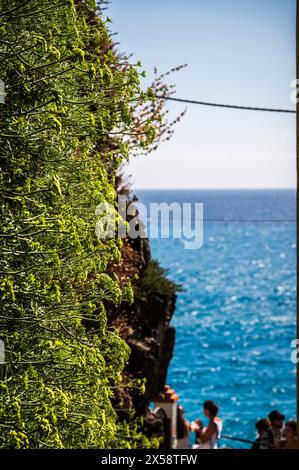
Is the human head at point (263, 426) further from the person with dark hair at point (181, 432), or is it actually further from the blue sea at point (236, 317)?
the blue sea at point (236, 317)

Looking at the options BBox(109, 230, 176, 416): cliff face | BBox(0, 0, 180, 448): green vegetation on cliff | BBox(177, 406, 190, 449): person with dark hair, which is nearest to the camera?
BBox(0, 0, 180, 448): green vegetation on cliff

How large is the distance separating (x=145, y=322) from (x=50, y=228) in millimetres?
3183

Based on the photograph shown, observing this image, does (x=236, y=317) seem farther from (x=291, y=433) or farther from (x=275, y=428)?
(x=291, y=433)

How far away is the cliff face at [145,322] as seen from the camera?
497cm

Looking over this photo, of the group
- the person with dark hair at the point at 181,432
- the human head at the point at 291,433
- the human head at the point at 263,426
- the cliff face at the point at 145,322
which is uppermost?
the cliff face at the point at 145,322

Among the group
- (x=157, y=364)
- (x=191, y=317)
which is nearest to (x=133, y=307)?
(x=157, y=364)

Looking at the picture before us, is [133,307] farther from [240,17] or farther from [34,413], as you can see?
[34,413]

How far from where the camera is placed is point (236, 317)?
38.1 metres

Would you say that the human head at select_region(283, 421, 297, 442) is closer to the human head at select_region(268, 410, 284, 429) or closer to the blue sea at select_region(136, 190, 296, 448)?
the human head at select_region(268, 410, 284, 429)

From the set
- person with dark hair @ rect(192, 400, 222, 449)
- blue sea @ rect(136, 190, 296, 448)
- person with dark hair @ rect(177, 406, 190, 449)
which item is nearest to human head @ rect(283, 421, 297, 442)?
person with dark hair @ rect(192, 400, 222, 449)

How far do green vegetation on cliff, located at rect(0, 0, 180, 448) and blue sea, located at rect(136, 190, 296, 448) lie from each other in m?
6.57

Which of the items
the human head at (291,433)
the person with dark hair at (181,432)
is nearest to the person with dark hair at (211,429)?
the person with dark hair at (181,432)

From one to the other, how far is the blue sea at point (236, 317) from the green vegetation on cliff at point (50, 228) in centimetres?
657

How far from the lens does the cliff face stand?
4969mm
